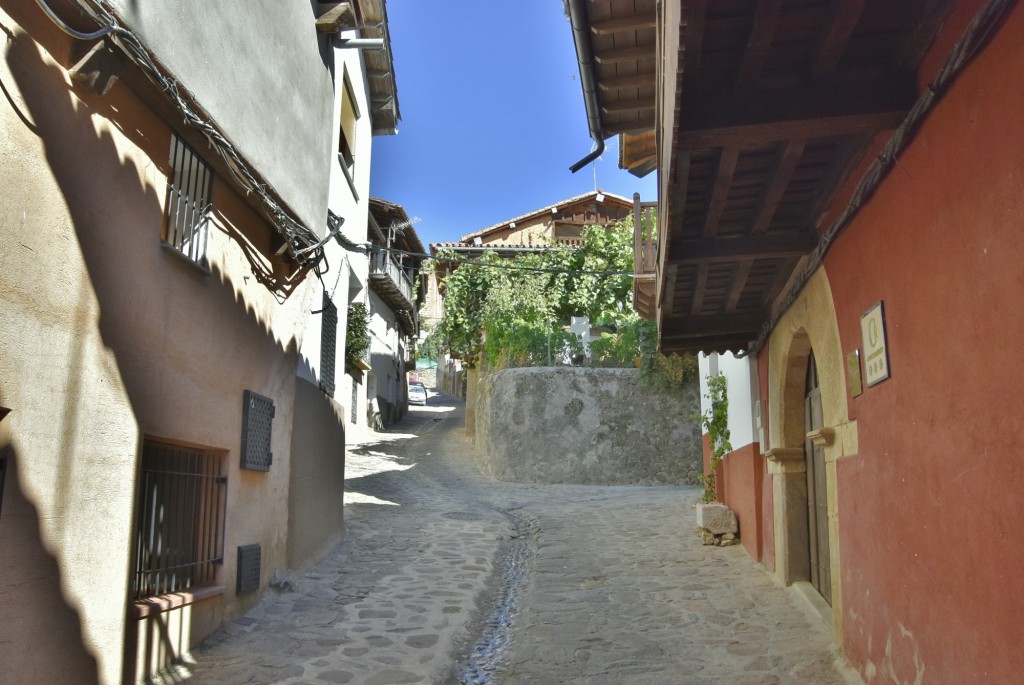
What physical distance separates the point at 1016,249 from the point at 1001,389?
533 mm

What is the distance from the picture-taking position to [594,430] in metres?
16.7

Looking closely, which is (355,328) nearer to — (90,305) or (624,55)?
(624,55)

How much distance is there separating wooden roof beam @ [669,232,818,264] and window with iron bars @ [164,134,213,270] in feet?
11.1

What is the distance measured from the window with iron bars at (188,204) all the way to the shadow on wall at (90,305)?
21cm

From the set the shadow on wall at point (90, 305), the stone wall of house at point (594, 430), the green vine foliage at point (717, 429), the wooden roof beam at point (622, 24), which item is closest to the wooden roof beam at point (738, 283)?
the wooden roof beam at point (622, 24)

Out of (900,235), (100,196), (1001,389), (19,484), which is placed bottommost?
(19,484)

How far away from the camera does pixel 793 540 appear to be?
736 cm

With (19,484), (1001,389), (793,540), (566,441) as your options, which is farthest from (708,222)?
(566,441)

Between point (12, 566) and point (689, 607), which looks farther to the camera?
→ point (689, 607)

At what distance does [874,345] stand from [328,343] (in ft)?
24.1

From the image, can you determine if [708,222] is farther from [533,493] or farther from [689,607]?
[533,493]

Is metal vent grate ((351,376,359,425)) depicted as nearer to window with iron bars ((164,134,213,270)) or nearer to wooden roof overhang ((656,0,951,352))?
window with iron bars ((164,134,213,270))

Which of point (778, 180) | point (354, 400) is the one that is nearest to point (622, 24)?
point (778, 180)

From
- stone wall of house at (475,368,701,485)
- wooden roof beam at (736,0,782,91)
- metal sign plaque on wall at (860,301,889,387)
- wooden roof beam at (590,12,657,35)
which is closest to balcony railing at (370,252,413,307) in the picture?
stone wall of house at (475,368,701,485)
